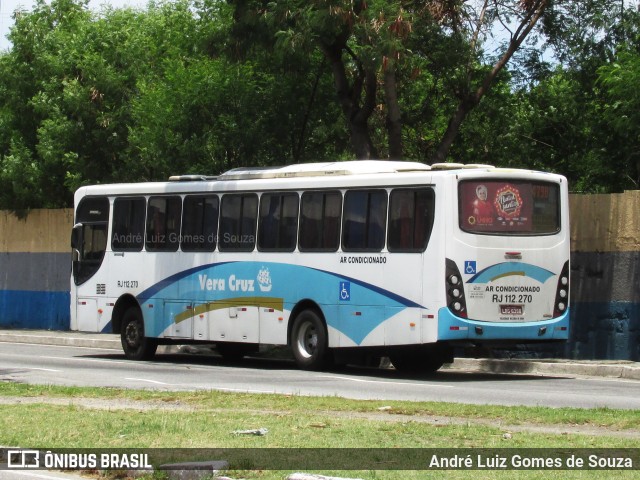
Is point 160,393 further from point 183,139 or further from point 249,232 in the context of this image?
point 183,139

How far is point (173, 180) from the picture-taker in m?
24.4

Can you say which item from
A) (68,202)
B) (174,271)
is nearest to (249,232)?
(174,271)

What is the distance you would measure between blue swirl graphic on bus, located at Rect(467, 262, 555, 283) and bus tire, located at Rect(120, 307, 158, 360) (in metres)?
7.68

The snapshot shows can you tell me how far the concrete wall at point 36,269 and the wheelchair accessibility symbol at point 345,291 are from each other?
15150 mm

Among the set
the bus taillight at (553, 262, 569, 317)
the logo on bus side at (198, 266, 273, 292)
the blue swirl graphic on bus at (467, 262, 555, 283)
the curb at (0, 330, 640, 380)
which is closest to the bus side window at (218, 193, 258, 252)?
the logo on bus side at (198, 266, 273, 292)

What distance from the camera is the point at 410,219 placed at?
65.0ft

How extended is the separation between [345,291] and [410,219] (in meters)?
1.78

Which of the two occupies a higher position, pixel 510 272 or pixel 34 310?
pixel 510 272

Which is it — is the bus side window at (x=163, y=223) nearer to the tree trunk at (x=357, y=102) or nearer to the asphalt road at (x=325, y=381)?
the asphalt road at (x=325, y=381)

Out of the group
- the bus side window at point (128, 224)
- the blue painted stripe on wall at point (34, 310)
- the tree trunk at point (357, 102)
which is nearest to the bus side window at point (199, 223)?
the bus side window at point (128, 224)

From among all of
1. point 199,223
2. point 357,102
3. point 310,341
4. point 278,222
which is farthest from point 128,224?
point 357,102

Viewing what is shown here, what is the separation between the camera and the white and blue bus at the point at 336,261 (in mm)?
19391

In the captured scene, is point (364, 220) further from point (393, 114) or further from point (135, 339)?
point (135, 339)

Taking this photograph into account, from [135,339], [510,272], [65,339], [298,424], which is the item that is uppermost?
[510,272]
